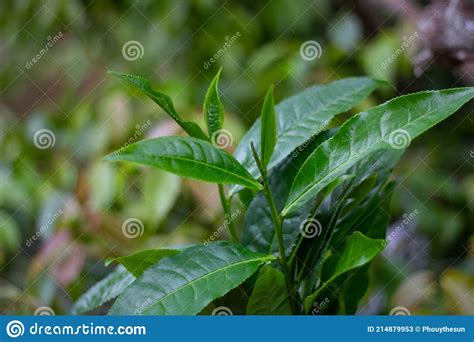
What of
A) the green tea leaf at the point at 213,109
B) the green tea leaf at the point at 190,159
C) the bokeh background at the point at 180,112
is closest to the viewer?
the green tea leaf at the point at 190,159

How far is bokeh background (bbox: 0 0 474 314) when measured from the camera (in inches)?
50.4

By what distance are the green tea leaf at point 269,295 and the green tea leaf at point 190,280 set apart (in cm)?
2

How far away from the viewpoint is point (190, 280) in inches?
23.5

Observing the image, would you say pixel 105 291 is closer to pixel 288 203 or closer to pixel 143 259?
pixel 143 259

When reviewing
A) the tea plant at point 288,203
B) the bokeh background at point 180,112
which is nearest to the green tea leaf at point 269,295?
the tea plant at point 288,203

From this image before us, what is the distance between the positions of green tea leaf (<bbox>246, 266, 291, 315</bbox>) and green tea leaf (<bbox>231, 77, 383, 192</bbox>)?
0.36 ft

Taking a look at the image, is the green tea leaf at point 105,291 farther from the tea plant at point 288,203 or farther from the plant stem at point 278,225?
the plant stem at point 278,225

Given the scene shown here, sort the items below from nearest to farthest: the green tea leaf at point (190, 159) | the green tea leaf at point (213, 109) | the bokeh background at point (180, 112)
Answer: the green tea leaf at point (190, 159)
the green tea leaf at point (213, 109)
the bokeh background at point (180, 112)

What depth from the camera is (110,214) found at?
4.33 feet

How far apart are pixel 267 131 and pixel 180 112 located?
0.74 metres

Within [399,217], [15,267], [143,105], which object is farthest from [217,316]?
[15,267]

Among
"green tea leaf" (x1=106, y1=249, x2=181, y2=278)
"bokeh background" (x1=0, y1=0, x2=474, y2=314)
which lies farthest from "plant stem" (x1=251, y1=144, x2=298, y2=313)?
"bokeh background" (x1=0, y1=0, x2=474, y2=314)

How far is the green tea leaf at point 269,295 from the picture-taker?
63 centimetres

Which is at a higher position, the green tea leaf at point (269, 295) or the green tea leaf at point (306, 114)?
the green tea leaf at point (306, 114)
